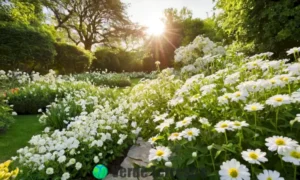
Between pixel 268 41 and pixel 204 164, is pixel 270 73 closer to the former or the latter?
pixel 204 164

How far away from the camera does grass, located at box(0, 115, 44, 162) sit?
4.67m

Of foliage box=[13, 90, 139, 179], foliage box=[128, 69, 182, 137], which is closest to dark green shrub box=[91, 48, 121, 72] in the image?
foliage box=[128, 69, 182, 137]

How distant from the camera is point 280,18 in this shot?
659 centimetres

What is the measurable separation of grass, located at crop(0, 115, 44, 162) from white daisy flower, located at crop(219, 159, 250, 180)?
4.12 m

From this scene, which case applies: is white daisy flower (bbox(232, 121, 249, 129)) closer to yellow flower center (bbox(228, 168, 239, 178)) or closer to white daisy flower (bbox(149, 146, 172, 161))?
yellow flower center (bbox(228, 168, 239, 178))

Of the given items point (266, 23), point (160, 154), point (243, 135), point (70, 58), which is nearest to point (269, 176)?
point (243, 135)

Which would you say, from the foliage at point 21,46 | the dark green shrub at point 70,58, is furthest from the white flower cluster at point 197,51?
the dark green shrub at point 70,58

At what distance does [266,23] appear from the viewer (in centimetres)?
683

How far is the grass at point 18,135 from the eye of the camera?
467 centimetres

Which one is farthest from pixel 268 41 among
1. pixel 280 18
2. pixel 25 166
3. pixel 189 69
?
pixel 25 166

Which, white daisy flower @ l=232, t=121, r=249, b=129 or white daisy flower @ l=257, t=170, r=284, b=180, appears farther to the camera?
white daisy flower @ l=232, t=121, r=249, b=129

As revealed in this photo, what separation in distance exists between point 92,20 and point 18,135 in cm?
2681

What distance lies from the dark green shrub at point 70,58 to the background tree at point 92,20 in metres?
11.7

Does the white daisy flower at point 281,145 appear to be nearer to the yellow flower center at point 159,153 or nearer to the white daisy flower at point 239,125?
the white daisy flower at point 239,125
